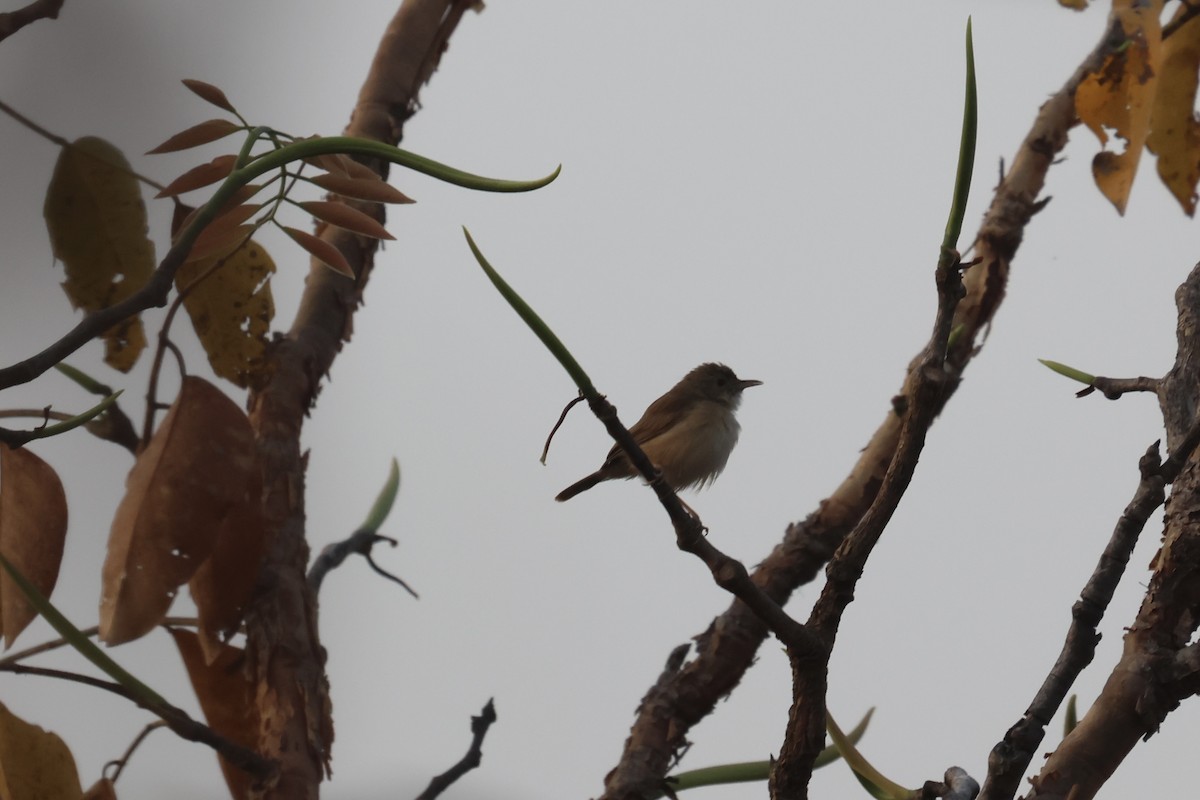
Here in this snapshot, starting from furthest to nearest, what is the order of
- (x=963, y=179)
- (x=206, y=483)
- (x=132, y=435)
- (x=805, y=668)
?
(x=132, y=435)
(x=206, y=483)
(x=805, y=668)
(x=963, y=179)

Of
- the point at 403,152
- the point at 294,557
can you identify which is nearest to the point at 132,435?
the point at 294,557

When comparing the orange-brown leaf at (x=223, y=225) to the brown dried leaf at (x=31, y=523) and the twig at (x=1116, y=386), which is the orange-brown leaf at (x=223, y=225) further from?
the twig at (x=1116, y=386)

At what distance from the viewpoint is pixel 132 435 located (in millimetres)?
1766

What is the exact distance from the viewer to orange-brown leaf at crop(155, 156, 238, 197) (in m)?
1.37

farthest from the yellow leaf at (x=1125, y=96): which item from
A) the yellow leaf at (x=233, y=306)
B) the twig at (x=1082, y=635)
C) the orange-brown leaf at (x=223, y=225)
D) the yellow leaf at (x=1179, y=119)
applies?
the yellow leaf at (x=233, y=306)

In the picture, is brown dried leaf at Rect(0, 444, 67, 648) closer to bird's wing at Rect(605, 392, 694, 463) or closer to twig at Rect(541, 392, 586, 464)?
twig at Rect(541, 392, 586, 464)

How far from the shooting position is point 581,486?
3338 millimetres

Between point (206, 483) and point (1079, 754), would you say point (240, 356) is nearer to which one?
point (206, 483)

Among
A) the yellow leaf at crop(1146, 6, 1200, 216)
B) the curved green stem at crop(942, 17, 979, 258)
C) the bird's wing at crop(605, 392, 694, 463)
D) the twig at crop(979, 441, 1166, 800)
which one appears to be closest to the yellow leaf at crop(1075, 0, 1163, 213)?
the yellow leaf at crop(1146, 6, 1200, 216)

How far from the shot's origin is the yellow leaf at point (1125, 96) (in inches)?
60.0

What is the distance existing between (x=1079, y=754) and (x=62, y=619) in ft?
3.35

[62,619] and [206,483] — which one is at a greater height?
[206,483]

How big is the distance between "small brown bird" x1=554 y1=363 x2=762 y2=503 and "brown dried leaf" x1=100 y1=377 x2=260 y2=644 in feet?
5.36

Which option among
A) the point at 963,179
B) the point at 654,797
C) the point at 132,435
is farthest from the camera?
the point at 654,797
